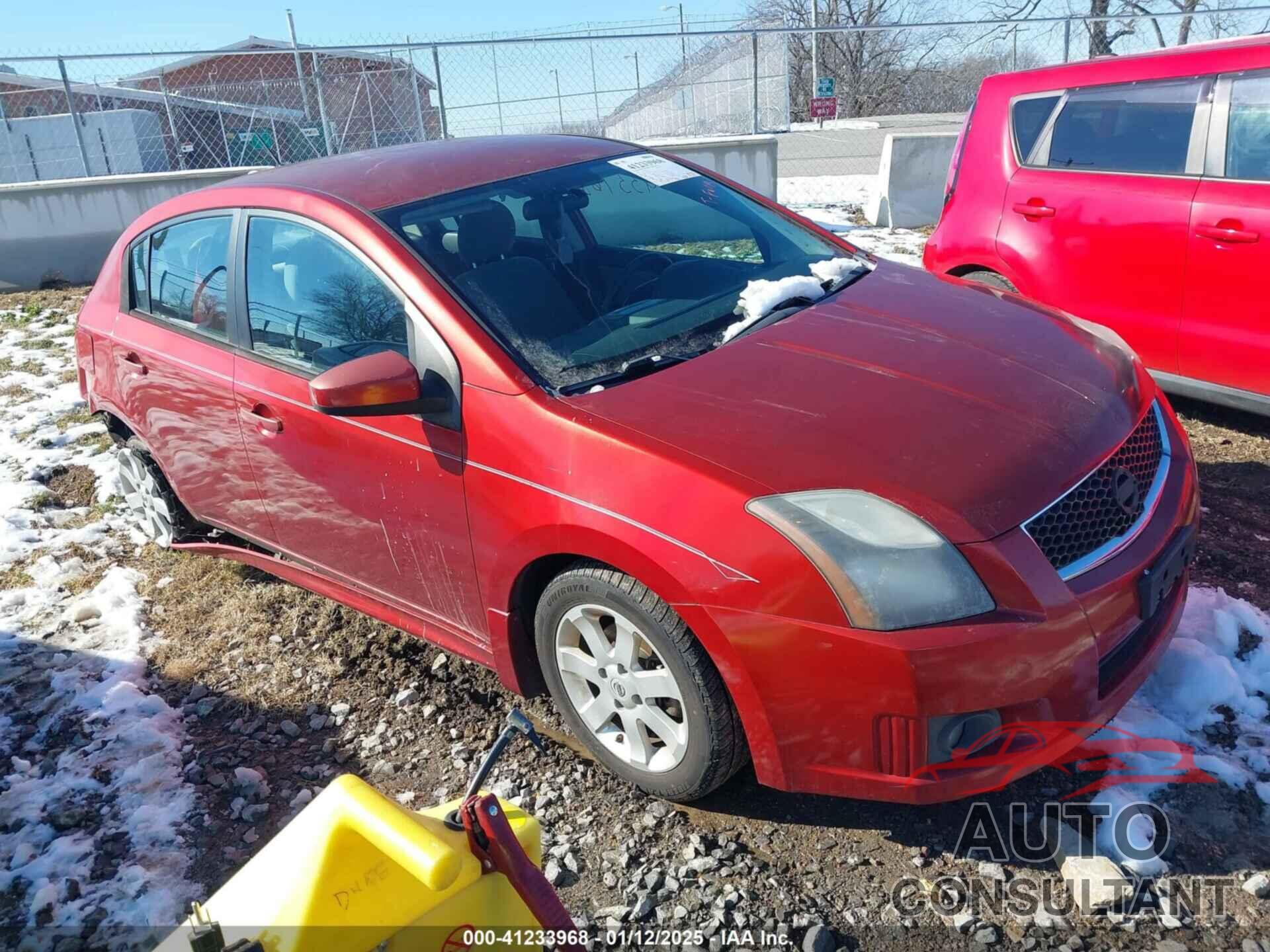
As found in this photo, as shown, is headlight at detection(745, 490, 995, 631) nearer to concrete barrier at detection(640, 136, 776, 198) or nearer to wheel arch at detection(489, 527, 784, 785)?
wheel arch at detection(489, 527, 784, 785)

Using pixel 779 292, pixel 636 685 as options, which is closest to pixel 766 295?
pixel 779 292

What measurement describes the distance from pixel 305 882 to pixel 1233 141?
474 centimetres

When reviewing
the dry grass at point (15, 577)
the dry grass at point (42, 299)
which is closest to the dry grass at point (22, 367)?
the dry grass at point (42, 299)

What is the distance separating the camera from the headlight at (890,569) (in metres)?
2.25

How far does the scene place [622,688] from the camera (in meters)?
2.71

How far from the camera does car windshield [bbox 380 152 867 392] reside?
295 cm

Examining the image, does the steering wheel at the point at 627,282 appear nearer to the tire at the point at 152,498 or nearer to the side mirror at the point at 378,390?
the side mirror at the point at 378,390

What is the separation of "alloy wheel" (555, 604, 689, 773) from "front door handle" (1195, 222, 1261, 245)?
3.35 meters

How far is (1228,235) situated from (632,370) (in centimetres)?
303

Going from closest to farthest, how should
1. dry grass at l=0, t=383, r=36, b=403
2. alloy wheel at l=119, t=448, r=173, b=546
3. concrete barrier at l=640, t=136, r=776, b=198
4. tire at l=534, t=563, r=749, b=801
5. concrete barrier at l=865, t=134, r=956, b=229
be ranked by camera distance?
tire at l=534, t=563, r=749, b=801 → alloy wheel at l=119, t=448, r=173, b=546 → dry grass at l=0, t=383, r=36, b=403 → concrete barrier at l=865, t=134, r=956, b=229 → concrete barrier at l=640, t=136, r=776, b=198

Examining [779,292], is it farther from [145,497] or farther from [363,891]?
[145,497]

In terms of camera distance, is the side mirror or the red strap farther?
the side mirror

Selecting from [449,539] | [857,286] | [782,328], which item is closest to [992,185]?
[857,286]

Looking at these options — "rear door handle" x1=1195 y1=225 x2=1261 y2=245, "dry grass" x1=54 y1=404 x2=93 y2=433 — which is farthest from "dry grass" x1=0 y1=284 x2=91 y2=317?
"rear door handle" x1=1195 y1=225 x2=1261 y2=245
